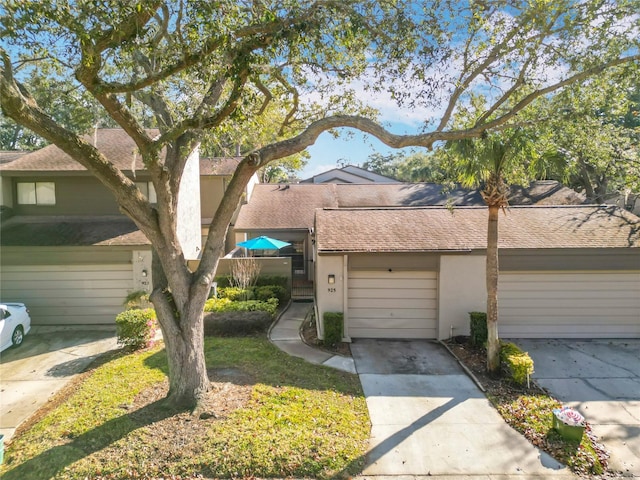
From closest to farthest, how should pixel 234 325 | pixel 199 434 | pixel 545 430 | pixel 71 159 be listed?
pixel 199 434, pixel 545 430, pixel 234 325, pixel 71 159

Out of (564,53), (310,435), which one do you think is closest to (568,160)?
(564,53)

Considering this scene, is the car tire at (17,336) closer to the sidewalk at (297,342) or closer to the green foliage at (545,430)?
the sidewalk at (297,342)

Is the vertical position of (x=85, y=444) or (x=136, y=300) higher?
(x=136, y=300)

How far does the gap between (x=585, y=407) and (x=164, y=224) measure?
870 cm

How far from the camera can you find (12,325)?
9898 millimetres

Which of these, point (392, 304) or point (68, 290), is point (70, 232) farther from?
point (392, 304)

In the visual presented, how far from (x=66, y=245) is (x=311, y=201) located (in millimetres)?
11542

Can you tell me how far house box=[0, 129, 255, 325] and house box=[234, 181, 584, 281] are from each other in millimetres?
5633

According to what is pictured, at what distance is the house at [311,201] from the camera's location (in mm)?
17328

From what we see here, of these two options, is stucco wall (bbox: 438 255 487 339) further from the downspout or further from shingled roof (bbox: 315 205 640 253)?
the downspout

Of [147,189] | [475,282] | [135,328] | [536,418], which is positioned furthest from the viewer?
[147,189]

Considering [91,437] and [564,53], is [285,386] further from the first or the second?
[564,53]

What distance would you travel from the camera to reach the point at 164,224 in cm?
631

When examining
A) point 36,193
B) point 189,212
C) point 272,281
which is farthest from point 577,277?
point 36,193
